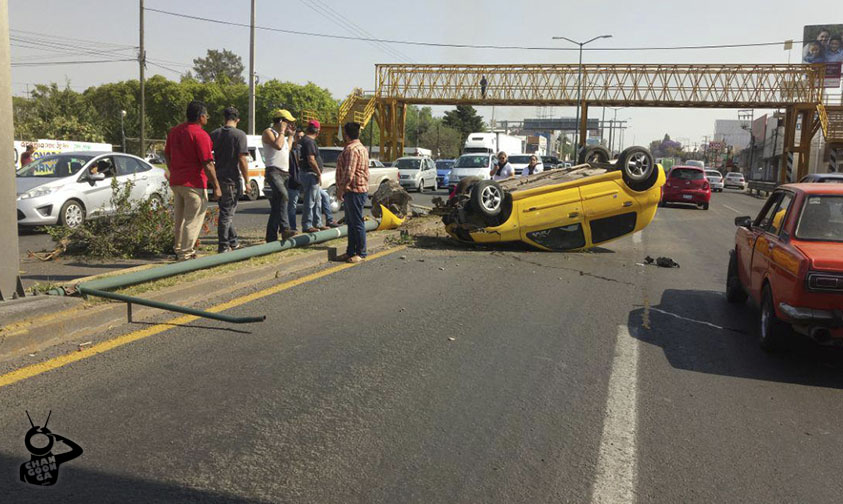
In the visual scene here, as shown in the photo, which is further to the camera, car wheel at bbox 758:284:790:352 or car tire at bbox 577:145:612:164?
car tire at bbox 577:145:612:164

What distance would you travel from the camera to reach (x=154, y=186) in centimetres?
1325

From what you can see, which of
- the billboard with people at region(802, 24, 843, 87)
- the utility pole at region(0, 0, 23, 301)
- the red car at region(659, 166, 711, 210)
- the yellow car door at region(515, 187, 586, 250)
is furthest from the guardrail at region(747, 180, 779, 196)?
the billboard with people at region(802, 24, 843, 87)

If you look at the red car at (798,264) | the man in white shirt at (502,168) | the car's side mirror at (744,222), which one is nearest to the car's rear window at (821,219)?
the red car at (798,264)

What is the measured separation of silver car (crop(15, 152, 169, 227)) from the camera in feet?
37.4

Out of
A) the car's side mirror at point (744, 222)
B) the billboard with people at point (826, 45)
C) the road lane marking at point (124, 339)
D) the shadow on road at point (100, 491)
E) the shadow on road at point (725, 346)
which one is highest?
the billboard with people at point (826, 45)

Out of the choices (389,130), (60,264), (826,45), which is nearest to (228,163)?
(60,264)

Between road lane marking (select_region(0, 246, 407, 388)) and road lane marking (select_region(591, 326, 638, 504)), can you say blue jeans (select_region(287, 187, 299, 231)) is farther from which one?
road lane marking (select_region(591, 326, 638, 504))

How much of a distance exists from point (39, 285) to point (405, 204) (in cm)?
817

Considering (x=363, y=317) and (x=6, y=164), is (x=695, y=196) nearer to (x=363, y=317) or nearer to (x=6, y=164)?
(x=363, y=317)

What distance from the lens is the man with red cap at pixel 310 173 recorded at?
31.6ft

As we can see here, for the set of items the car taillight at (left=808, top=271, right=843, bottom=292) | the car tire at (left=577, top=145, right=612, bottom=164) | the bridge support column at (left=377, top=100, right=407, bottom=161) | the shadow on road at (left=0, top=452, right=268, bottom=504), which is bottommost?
the shadow on road at (left=0, top=452, right=268, bottom=504)

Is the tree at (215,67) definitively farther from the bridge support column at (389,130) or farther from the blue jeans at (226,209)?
the blue jeans at (226,209)

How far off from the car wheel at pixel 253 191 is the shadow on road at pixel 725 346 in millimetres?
15112

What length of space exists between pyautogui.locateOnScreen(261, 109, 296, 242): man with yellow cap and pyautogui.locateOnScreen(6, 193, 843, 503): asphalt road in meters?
2.83
